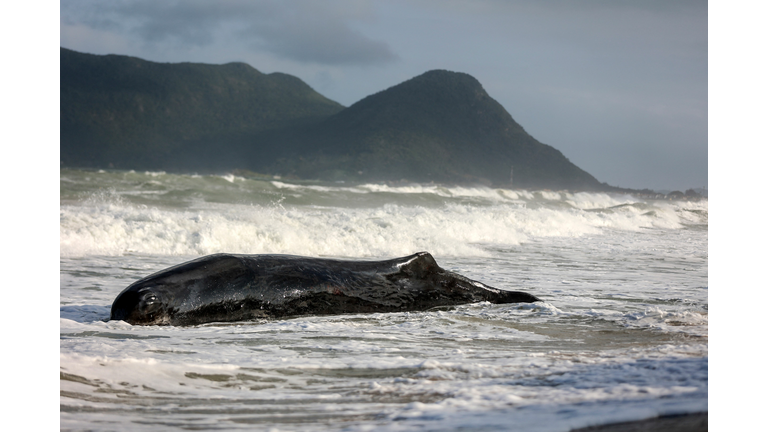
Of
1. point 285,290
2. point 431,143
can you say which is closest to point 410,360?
point 285,290

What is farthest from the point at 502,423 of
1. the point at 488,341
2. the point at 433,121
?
the point at 433,121

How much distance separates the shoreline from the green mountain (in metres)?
72.1

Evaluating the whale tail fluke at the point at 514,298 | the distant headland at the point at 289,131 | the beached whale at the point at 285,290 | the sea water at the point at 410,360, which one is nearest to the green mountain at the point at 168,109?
the distant headland at the point at 289,131

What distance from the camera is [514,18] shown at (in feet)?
28.5

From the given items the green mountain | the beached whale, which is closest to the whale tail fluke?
the beached whale

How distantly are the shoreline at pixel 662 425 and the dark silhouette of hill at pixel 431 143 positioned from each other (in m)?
71.3

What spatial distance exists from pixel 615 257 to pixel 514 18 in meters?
4.20

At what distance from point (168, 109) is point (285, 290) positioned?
92.9 meters

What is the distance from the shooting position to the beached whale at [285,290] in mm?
4020

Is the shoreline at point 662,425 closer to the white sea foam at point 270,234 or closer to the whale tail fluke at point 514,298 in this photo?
the whale tail fluke at point 514,298

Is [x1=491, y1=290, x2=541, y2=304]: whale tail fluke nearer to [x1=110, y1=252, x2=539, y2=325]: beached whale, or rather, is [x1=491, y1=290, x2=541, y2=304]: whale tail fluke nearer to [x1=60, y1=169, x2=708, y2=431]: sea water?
[x1=110, y1=252, x2=539, y2=325]: beached whale

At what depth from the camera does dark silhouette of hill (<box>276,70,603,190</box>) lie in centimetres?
7575

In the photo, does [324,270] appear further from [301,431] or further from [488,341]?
[301,431]
